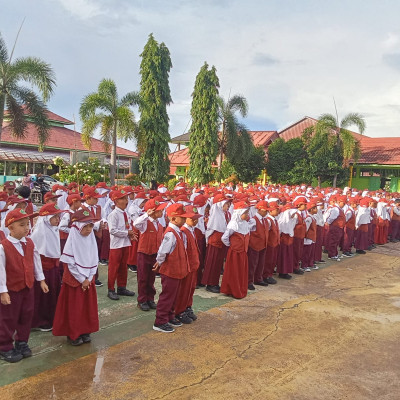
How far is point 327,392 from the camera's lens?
3613 mm

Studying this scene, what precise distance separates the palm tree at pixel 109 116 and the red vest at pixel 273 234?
11.3 meters

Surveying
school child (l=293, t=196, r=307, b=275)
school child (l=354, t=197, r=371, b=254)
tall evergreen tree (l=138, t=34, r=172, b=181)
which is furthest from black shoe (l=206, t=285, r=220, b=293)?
tall evergreen tree (l=138, t=34, r=172, b=181)

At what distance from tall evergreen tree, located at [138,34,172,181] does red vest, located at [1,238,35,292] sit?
1529 cm

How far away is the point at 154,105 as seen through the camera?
773 inches

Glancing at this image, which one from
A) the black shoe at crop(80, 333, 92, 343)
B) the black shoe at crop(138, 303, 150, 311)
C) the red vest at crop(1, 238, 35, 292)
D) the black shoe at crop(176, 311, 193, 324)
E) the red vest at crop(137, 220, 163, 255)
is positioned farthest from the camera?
the black shoe at crop(138, 303, 150, 311)

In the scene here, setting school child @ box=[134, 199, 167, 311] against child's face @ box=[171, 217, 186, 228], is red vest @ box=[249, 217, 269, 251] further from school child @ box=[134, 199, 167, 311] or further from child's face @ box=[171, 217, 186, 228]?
child's face @ box=[171, 217, 186, 228]

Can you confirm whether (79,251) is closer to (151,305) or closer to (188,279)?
(188,279)

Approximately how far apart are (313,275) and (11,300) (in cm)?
608

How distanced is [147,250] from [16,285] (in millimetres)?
1901

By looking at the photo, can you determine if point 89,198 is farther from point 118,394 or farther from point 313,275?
point 313,275

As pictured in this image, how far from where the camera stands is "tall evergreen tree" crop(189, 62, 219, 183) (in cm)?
2091

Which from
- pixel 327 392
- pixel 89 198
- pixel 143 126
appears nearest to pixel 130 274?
pixel 89 198

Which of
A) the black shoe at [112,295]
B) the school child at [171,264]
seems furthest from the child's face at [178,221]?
the black shoe at [112,295]

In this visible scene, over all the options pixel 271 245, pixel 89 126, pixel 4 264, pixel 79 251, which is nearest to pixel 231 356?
pixel 79 251
